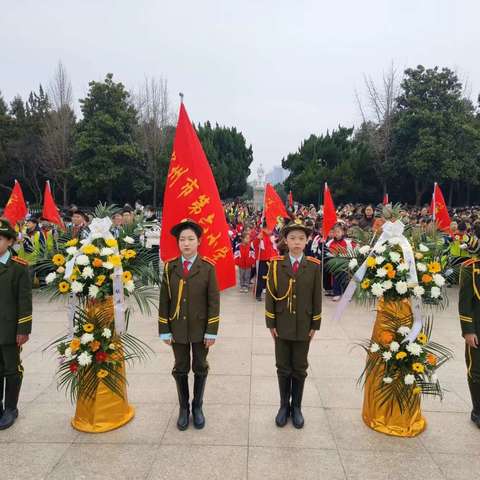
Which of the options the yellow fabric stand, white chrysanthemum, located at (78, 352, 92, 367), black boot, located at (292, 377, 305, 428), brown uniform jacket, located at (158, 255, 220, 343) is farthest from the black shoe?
the yellow fabric stand

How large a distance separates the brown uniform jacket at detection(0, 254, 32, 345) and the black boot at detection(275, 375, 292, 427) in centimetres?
225

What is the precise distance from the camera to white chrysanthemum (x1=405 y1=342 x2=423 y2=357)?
3.37 m

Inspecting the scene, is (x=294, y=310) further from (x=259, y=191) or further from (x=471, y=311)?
(x=259, y=191)

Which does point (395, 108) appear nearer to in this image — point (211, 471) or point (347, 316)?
point (347, 316)

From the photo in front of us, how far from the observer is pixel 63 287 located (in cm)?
345

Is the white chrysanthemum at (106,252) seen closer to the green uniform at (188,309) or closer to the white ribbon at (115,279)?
the white ribbon at (115,279)

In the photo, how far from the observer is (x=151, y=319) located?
23.2 feet

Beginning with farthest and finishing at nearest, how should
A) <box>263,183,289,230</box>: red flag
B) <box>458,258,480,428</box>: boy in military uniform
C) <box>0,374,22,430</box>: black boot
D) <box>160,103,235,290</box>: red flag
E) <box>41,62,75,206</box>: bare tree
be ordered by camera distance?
<box>41,62,75,206</box>: bare tree < <box>263,183,289,230</box>: red flag < <box>160,103,235,290</box>: red flag < <box>0,374,22,430</box>: black boot < <box>458,258,480,428</box>: boy in military uniform

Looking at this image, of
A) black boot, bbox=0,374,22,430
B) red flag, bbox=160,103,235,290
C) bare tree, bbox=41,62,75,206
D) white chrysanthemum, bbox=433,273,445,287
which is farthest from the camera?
bare tree, bbox=41,62,75,206

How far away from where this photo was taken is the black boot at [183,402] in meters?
3.58

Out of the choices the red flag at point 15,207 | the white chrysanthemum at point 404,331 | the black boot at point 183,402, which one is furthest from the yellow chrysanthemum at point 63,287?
the red flag at point 15,207

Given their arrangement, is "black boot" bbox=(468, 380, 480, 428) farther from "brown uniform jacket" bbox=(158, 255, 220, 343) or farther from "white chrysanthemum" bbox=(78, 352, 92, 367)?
"white chrysanthemum" bbox=(78, 352, 92, 367)

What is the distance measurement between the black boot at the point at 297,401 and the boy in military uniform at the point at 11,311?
7.81ft

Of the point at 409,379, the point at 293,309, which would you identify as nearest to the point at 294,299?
the point at 293,309
